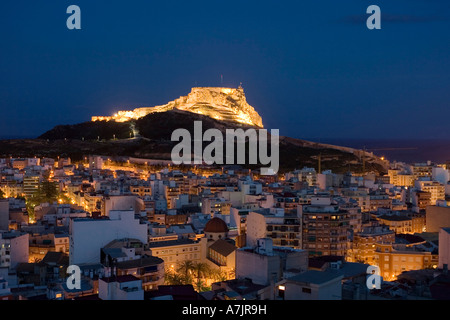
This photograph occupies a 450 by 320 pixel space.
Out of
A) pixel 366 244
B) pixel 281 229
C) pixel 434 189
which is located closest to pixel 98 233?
pixel 281 229

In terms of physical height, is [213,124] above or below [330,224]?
above

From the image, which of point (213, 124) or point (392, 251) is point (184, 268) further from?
point (213, 124)

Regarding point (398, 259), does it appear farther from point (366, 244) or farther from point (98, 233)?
point (98, 233)

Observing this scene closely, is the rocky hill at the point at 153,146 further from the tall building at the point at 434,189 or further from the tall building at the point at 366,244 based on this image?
the tall building at the point at 366,244

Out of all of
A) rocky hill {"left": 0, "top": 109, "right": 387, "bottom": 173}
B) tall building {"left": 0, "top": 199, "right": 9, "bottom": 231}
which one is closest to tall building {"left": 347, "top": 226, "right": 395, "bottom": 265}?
tall building {"left": 0, "top": 199, "right": 9, "bottom": 231}

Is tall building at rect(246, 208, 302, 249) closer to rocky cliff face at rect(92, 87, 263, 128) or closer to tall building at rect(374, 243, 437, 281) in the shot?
tall building at rect(374, 243, 437, 281)
